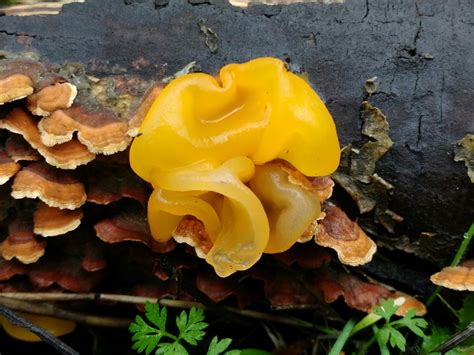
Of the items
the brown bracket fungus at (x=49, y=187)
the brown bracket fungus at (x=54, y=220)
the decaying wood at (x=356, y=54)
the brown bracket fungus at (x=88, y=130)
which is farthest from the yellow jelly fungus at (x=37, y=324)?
the decaying wood at (x=356, y=54)

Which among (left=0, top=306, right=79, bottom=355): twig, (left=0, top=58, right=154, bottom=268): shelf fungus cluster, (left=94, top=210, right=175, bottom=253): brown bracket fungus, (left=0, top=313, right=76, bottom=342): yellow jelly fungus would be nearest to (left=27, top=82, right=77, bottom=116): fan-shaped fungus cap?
(left=0, top=58, right=154, bottom=268): shelf fungus cluster

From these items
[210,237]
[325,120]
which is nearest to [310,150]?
[325,120]

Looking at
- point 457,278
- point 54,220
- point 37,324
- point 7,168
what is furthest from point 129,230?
point 457,278

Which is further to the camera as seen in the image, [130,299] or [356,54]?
[130,299]

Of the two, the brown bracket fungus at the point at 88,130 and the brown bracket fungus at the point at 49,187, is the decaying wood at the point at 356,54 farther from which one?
the brown bracket fungus at the point at 49,187

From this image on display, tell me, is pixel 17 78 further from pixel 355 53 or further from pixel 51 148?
pixel 355 53

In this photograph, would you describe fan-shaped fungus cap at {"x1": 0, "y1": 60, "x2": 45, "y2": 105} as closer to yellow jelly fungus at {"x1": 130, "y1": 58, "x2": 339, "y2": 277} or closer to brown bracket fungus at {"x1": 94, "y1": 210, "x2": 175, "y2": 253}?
yellow jelly fungus at {"x1": 130, "y1": 58, "x2": 339, "y2": 277}
